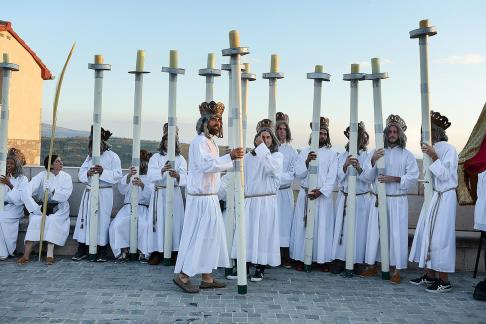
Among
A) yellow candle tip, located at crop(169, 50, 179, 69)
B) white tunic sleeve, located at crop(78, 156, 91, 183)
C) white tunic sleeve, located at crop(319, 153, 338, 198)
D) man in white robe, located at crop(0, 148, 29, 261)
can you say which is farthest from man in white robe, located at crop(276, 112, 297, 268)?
man in white robe, located at crop(0, 148, 29, 261)

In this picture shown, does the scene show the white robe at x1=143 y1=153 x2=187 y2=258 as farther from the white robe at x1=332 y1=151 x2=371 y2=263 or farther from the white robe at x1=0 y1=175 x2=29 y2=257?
the white robe at x1=332 y1=151 x2=371 y2=263

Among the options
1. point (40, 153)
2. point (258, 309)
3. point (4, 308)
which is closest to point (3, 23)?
point (40, 153)

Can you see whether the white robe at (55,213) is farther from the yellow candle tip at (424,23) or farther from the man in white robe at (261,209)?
the yellow candle tip at (424,23)

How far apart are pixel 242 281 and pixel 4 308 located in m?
2.58

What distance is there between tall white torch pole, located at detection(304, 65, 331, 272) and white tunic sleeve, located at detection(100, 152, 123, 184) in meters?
2.97

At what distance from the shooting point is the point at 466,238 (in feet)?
26.1

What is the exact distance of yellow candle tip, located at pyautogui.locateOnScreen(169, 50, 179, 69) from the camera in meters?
8.09

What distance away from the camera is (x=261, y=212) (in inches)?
276

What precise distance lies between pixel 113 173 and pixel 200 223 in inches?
101

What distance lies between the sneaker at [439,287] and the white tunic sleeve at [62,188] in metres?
5.43

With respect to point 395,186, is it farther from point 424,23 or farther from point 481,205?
point 424,23

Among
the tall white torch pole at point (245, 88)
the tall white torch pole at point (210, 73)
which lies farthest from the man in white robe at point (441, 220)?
the tall white torch pole at point (210, 73)

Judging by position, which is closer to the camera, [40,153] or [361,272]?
[361,272]

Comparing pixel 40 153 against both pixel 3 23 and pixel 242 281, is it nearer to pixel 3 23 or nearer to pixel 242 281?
pixel 3 23
